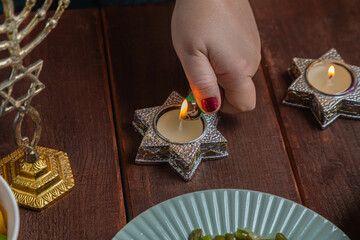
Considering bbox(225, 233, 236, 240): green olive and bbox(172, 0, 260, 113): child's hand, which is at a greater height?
bbox(172, 0, 260, 113): child's hand

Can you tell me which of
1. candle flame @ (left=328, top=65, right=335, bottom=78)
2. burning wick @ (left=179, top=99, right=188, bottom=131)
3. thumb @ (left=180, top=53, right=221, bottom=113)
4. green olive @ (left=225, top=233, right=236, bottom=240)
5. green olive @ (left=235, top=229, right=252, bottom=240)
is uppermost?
thumb @ (left=180, top=53, right=221, bottom=113)

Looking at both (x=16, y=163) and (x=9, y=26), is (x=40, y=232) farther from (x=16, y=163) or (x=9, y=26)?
(x=9, y=26)

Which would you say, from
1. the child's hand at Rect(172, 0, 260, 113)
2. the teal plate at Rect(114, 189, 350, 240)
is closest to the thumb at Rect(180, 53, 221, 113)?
the child's hand at Rect(172, 0, 260, 113)

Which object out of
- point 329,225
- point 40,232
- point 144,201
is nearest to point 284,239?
point 329,225

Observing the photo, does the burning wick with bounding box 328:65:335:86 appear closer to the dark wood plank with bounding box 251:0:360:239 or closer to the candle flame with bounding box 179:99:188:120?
the dark wood plank with bounding box 251:0:360:239

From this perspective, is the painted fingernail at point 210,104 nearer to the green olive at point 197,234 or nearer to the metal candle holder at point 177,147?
the metal candle holder at point 177,147

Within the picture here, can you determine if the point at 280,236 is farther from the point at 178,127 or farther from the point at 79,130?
the point at 79,130
